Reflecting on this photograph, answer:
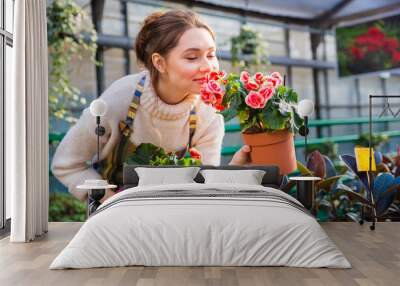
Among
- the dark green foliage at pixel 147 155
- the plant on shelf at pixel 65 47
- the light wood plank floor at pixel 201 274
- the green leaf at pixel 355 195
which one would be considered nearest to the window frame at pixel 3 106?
the plant on shelf at pixel 65 47

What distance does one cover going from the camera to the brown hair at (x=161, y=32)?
6.13 m

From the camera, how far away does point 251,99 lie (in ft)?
17.8

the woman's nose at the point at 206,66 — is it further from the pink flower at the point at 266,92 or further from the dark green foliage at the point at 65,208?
the dark green foliage at the point at 65,208

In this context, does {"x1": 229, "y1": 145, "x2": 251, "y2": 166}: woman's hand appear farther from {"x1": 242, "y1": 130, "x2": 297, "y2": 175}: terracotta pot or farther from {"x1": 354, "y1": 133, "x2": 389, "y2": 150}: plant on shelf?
{"x1": 354, "y1": 133, "x2": 389, "y2": 150}: plant on shelf

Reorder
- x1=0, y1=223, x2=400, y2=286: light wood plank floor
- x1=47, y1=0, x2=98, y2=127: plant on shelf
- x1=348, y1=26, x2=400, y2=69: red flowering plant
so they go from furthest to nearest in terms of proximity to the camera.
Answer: x1=348, y1=26, x2=400, y2=69: red flowering plant < x1=47, y1=0, x2=98, y2=127: plant on shelf < x1=0, y1=223, x2=400, y2=286: light wood plank floor

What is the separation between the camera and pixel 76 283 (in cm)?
339

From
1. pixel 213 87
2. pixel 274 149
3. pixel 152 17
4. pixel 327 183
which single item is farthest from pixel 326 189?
pixel 152 17

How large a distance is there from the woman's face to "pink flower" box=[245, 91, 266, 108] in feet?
2.70

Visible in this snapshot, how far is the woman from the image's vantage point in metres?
6.13

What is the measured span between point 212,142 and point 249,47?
1.28 meters

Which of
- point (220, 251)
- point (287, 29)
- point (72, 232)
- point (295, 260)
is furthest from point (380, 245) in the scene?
point (287, 29)

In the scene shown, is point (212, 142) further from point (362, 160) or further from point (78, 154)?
point (362, 160)

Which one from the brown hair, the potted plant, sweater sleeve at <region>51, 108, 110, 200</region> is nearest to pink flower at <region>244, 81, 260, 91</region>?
the potted plant

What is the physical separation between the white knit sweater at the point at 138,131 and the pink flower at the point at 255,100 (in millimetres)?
938
